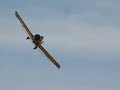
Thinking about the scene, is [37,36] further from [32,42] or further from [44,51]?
[44,51]

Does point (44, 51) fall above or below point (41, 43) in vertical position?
above

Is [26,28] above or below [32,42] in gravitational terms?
above

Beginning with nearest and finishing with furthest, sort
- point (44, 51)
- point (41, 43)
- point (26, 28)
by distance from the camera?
point (41, 43) < point (26, 28) < point (44, 51)

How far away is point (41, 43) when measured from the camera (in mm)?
174625

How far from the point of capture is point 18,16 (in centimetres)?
19550

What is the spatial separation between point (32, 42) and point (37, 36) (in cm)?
326

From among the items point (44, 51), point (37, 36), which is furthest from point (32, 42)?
point (44, 51)

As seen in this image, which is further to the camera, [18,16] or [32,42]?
[18,16]

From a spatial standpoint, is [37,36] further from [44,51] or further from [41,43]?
[44,51]

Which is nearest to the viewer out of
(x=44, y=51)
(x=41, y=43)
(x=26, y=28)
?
(x=41, y=43)

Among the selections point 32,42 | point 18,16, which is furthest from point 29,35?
point 18,16

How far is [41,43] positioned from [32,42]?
394 cm

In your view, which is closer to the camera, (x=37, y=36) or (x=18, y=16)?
(x=37, y=36)

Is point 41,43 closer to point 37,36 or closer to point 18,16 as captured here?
point 37,36
